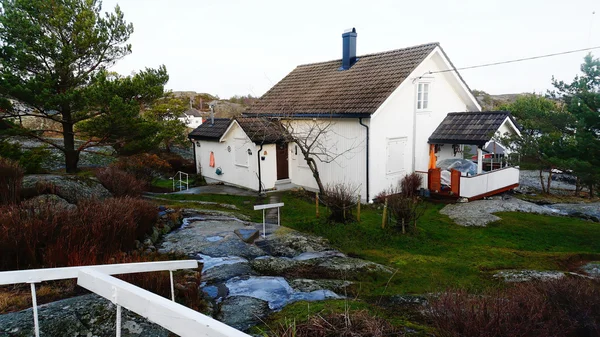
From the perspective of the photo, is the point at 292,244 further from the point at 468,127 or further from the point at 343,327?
the point at 468,127

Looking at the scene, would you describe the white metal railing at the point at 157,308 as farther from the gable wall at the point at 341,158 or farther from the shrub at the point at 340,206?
the gable wall at the point at 341,158

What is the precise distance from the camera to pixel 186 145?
2889 centimetres

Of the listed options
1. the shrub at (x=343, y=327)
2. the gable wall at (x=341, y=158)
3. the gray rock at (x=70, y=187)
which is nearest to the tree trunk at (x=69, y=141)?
the gray rock at (x=70, y=187)

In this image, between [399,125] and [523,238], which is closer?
[523,238]

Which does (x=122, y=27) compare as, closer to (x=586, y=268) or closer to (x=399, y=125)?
(x=399, y=125)

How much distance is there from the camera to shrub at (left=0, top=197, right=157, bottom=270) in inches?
214

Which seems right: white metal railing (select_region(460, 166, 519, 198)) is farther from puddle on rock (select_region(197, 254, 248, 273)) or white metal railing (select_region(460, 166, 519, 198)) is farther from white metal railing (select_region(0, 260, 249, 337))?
white metal railing (select_region(0, 260, 249, 337))

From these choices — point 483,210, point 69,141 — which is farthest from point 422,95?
point 69,141

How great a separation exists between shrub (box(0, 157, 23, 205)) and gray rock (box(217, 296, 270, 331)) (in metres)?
5.17

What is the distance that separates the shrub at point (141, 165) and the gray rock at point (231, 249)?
30.8 feet

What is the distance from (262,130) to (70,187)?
866 cm

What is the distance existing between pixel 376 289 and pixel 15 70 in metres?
16.2

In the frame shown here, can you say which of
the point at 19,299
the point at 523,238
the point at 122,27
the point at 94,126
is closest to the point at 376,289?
the point at 19,299

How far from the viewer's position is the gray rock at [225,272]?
629 cm
